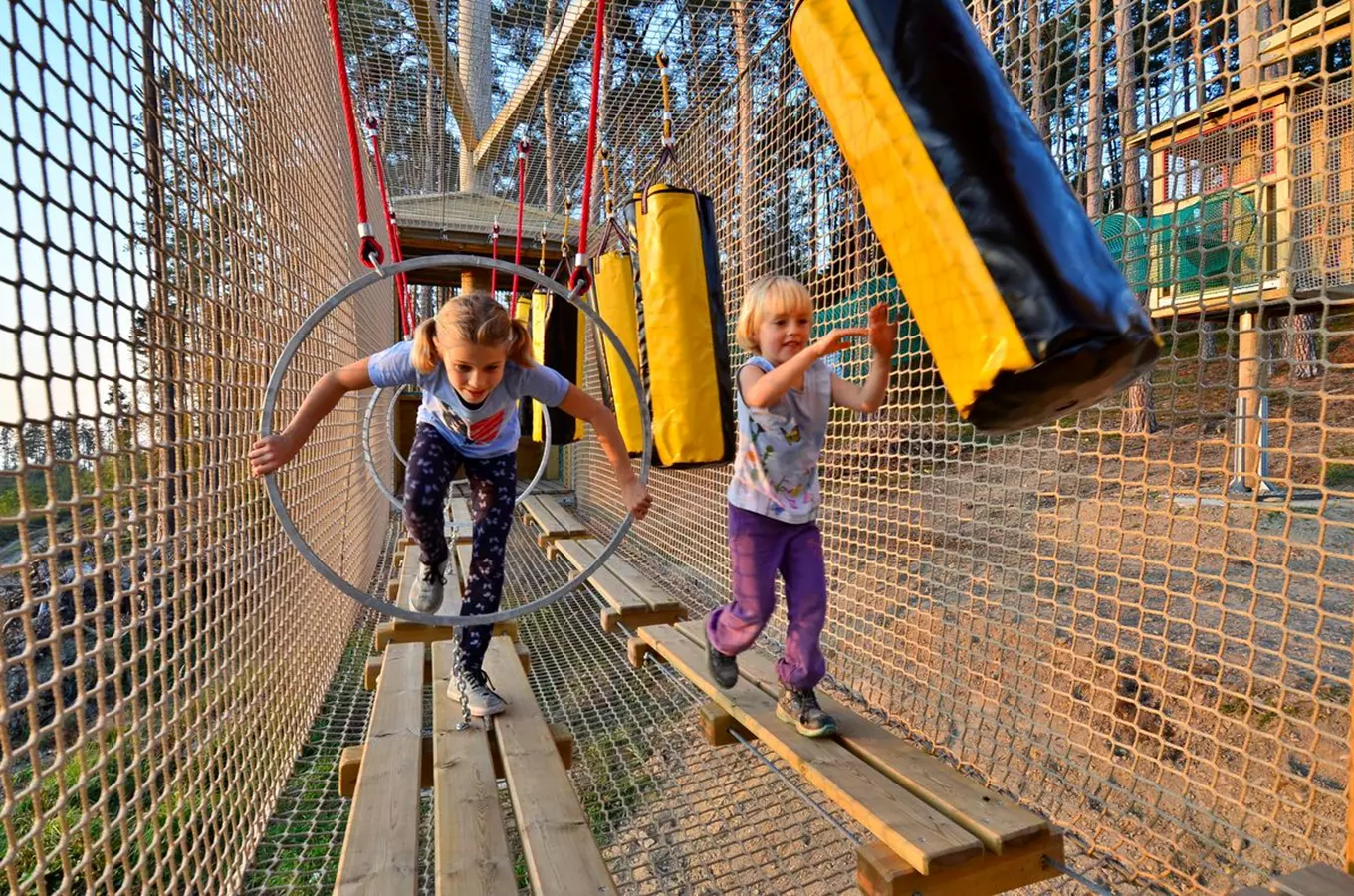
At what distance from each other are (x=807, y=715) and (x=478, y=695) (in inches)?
39.5

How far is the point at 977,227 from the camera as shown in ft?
3.51

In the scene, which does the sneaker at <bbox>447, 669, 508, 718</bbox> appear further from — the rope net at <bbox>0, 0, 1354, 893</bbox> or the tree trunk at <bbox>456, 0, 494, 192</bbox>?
the tree trunk at <bbox>456, 0, 494, 192</bbox>

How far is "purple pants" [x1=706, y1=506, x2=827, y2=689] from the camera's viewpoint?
1978 millimetres

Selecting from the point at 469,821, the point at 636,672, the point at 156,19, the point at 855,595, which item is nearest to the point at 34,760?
the point at 469,821

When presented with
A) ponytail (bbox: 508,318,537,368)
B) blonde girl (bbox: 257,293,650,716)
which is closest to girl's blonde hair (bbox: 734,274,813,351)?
blonde girl (bbox: 257,293,650,716)

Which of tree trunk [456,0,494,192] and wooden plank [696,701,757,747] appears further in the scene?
tree trunk [456,0,494,192]

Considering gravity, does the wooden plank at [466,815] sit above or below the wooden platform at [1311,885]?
below

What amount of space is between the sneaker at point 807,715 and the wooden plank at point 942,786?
0.05 metres

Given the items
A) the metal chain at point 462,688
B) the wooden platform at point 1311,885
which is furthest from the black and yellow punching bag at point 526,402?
the wooden platform at point 1311,885

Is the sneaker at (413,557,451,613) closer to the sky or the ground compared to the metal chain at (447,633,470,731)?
closer to the sky

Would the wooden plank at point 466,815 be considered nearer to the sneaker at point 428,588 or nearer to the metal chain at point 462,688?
the metal chain at point 462,688

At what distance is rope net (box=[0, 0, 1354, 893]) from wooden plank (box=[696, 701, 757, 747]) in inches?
4.3

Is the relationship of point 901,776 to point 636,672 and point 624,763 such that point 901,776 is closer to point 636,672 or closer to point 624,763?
point 624,763

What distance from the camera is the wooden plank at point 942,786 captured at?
1645 millimetres
